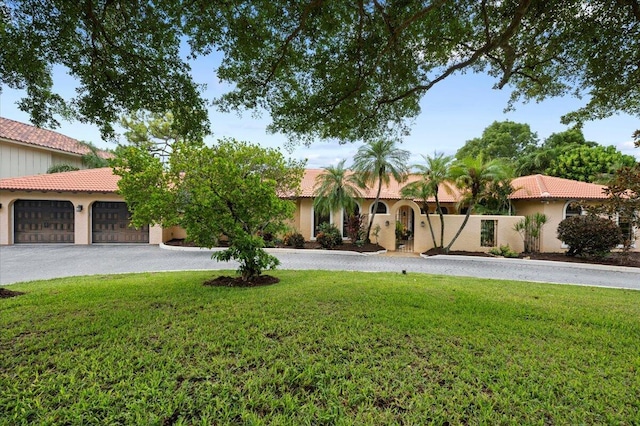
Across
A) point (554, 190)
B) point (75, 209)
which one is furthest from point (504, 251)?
point (75, 209)

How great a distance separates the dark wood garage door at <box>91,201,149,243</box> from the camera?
19.0m

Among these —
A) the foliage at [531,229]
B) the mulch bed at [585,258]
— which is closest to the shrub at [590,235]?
the mulch bed at [585,258]

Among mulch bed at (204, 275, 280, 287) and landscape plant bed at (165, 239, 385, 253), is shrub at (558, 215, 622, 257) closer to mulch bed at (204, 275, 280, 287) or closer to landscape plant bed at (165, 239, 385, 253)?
landscape plant bed at (165, 239, 385, 253)

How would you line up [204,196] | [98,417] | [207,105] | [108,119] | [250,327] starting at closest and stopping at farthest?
[98,417], [250,327], [108,119], [207,105], [204,196]

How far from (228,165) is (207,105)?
5.00ft

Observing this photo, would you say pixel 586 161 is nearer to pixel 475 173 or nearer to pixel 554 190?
pixel 554 190

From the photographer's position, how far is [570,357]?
415 cm

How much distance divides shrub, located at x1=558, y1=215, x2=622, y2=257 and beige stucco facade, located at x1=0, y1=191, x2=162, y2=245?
75.5 ft

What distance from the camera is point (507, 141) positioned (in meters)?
37.4

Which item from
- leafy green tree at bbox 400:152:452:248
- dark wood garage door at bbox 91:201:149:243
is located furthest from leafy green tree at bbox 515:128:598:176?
dark wood garage door at bbox 91:201:149:243

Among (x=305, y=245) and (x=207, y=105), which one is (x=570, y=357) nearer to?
(x=207, y=105)

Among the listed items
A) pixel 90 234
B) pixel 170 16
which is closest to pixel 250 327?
pixel 170 16

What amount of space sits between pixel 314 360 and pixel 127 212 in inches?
779

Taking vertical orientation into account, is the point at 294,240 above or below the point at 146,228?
below
